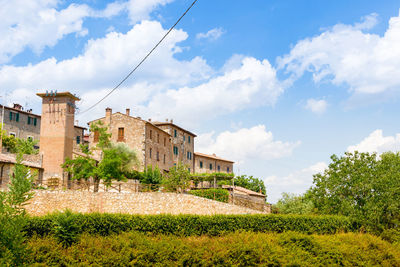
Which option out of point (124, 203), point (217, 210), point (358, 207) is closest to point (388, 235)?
point (358, 207)

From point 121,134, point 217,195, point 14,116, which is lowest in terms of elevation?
point 217,195

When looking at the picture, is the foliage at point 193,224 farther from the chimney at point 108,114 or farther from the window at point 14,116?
the window at point 14,116

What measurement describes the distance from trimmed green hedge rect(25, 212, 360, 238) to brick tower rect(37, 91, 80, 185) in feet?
55.6

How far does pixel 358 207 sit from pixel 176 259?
1745 centimetres

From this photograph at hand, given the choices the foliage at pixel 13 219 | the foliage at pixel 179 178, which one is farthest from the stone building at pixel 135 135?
the foliage at pixel 13 219

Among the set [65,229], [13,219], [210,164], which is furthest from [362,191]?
[210,164]

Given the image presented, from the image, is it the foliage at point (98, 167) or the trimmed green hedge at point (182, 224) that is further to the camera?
the foliage at point (98, 167)

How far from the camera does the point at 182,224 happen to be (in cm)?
2014

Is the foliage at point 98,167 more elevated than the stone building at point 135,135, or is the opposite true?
the stone building at point 135,135

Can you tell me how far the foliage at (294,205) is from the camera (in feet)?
120

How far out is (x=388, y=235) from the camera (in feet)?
79.3

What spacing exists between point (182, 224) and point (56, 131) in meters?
20.4

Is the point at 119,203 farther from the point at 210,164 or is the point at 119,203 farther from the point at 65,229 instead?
the point at 210,164

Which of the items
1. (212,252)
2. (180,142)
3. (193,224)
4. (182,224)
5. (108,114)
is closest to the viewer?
(212,252)
